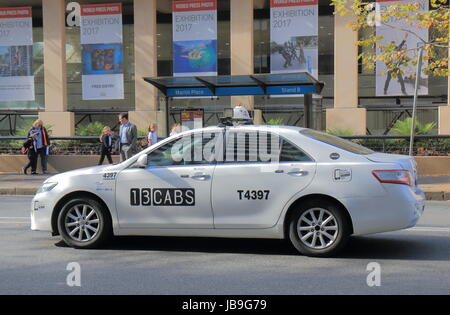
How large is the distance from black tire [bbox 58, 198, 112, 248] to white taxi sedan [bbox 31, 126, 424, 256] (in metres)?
0.01

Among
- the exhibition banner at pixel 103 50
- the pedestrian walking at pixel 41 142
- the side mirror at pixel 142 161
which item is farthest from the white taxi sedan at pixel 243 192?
the exhibition banner at pixel 103 50

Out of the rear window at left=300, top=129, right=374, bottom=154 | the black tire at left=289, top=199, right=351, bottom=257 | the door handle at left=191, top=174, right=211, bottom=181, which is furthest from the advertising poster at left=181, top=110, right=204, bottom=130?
the black tire at left=289, top=199, right=351, bottom=257

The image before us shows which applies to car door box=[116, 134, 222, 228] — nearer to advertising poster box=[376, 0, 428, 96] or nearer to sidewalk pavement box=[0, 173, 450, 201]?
sidewalk pavement box=[0, 173, 450, 201]

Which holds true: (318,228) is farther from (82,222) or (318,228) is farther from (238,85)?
(238,85)

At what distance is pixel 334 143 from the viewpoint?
7863 mm

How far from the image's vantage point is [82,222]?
817 centimetres

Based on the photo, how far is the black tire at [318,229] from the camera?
24.2 feet

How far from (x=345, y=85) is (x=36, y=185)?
44.6 feet

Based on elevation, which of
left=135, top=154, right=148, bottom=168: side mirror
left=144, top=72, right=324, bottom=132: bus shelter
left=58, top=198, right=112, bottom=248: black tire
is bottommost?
left=58, top=198, right=112, bottom=248: black tire

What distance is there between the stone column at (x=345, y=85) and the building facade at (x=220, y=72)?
0.13 ft

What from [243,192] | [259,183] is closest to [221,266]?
[243,192]

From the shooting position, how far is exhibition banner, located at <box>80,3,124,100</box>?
2664 centimetres
